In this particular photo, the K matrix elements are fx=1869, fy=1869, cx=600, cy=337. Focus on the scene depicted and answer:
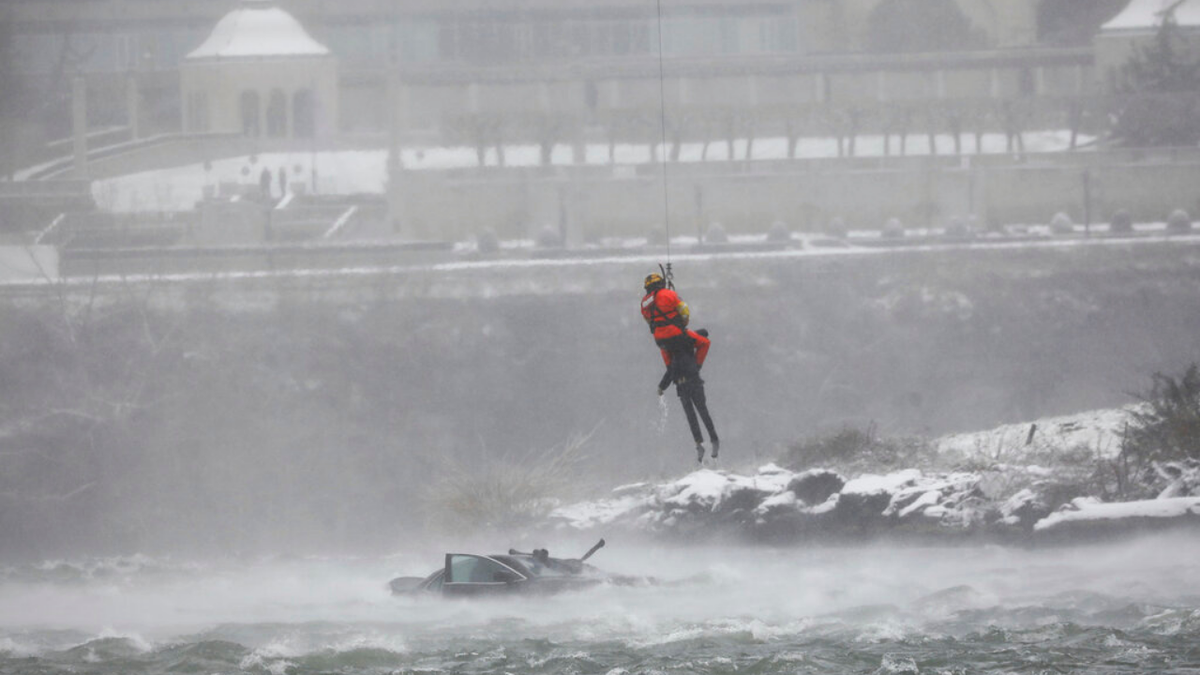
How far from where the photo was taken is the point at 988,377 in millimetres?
56938

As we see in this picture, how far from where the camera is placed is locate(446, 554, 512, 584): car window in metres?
27.5

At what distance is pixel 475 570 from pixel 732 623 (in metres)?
3.92

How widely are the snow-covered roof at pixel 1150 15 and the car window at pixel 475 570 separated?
70.4m

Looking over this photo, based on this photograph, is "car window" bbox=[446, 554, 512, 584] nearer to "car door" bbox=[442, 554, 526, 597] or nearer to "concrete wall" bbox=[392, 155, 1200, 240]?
"car door" bbox=[442, 554, 526, 597]

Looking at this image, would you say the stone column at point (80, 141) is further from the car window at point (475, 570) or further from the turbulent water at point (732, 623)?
the car window at point (475, 570)

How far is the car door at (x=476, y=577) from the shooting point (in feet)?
89.9

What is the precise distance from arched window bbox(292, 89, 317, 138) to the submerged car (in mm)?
66038

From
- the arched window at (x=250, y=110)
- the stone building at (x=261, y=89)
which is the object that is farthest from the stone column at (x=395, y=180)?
the arched window at (x=250, y=110)

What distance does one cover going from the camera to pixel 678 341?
2433cm

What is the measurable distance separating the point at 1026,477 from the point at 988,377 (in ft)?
74.3

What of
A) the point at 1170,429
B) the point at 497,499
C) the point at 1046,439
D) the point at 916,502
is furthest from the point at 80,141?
the point at 1170,429

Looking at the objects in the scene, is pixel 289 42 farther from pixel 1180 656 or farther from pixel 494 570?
pixel 1180 656

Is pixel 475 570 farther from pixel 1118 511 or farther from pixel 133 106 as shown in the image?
pixel 133 106

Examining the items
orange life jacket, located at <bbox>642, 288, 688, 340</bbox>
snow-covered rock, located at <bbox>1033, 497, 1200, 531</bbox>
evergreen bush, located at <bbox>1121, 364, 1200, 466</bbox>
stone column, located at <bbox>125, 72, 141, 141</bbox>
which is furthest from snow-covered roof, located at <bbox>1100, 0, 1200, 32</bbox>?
orange life jacket, located at <bbox>642, 288, 688, 340</bbox>
